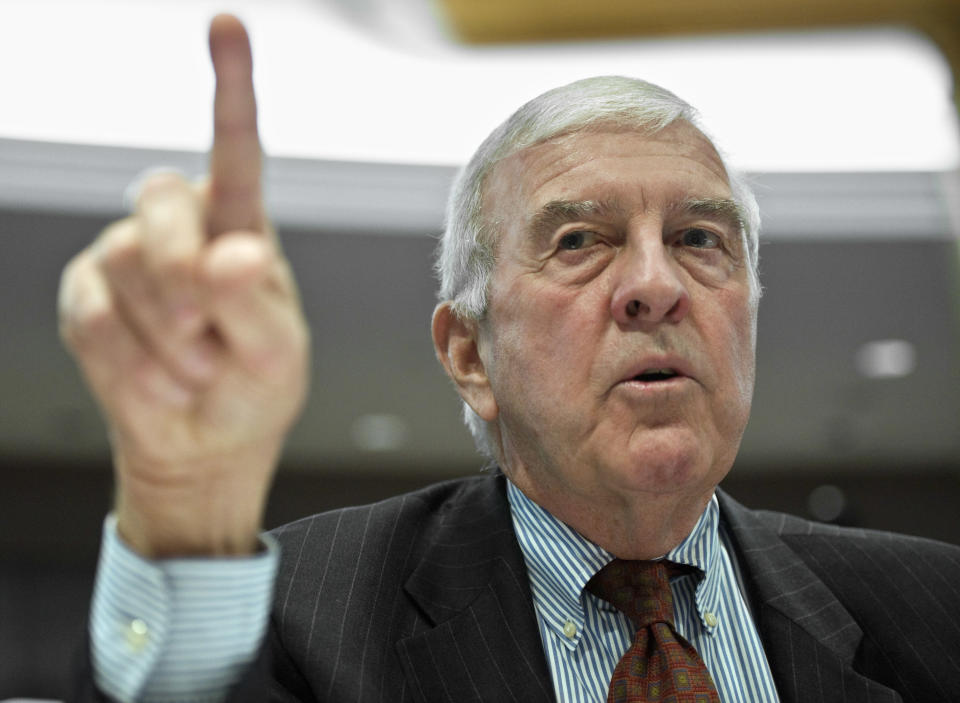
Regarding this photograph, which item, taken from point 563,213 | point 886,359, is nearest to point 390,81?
point 563,213

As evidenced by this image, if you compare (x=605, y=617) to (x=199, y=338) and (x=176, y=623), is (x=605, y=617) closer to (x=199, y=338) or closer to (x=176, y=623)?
(x=176, y=623)

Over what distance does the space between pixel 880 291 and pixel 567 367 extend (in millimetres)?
5252

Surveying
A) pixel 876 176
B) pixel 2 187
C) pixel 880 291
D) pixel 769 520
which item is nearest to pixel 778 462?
pixel 880 291

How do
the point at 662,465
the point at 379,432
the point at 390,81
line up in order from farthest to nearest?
the point at 379,432, the point at 390,81, the point at 662,465

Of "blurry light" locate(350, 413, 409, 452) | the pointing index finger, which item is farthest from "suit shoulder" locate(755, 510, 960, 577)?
"blurry light" locate(350, 413, 409, 452)

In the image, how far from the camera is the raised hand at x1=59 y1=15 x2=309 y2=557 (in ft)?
2.64

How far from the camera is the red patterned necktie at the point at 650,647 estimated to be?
125 cm

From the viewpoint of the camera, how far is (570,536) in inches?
55.8

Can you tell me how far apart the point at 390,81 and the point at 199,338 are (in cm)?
370

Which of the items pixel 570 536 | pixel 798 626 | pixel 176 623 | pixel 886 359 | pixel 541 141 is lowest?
pixel 886 359

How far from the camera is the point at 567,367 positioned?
4.46ft

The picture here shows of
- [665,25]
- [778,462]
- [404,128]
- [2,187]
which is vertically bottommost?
[778,462]

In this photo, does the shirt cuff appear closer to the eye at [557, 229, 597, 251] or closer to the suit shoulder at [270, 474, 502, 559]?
the suit shoulder at [270, 474, 502, 559]

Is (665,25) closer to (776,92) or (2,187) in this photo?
(776,92)
